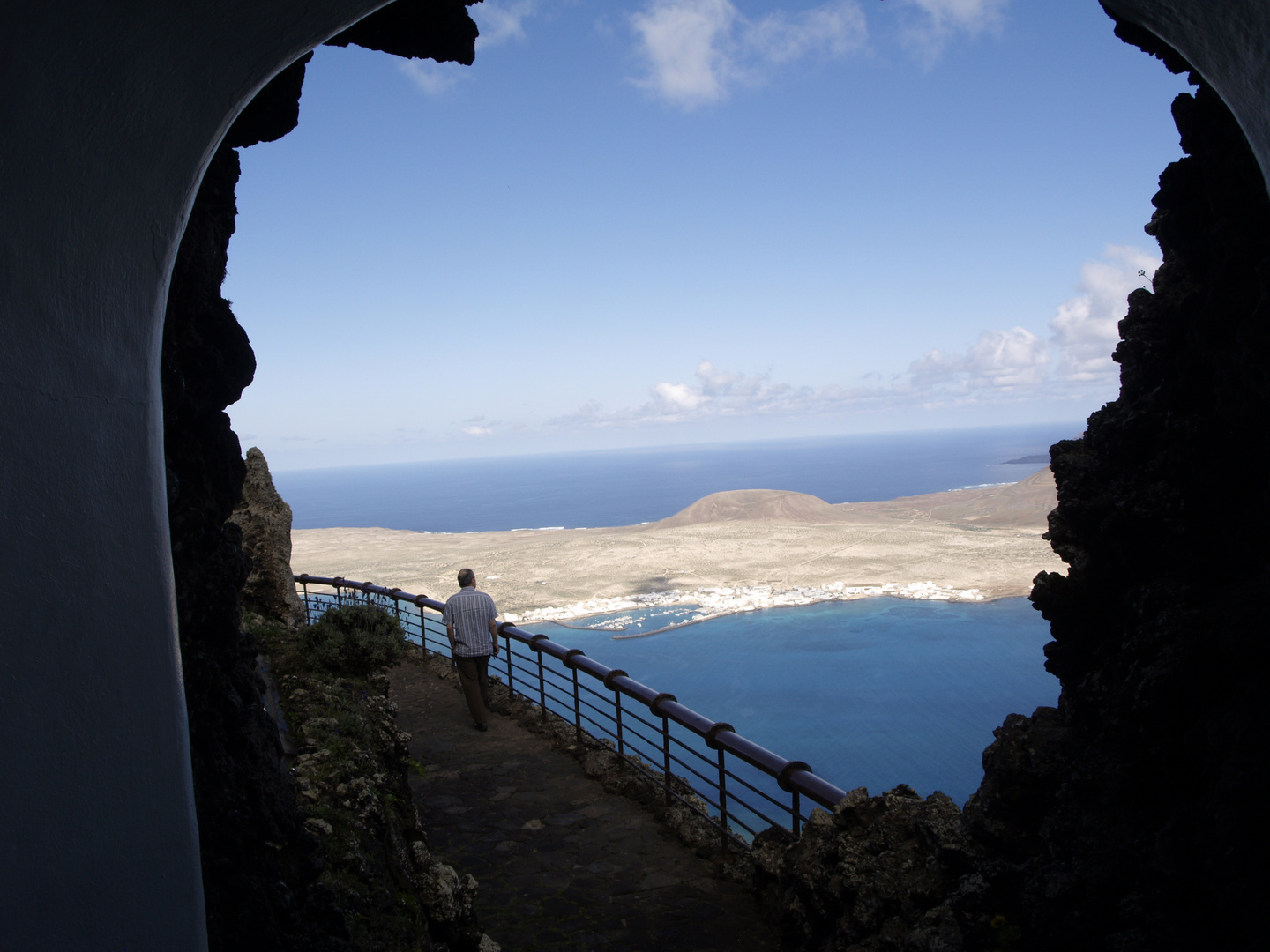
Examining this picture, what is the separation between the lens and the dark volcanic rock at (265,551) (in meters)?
7.77

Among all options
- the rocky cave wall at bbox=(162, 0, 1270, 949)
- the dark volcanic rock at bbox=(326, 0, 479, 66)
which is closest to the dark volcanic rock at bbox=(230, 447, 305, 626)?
the rocky cave wall at bbox=(162, 0, 1270, 949)

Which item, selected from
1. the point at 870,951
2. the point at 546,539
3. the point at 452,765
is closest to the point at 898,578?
the point at 546,539

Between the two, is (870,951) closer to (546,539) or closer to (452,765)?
(452,765)

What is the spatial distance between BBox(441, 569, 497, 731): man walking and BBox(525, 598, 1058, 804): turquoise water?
32.0 ft

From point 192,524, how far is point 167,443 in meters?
0.29

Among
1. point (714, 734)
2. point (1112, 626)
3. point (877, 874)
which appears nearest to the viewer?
point (1112, 626)

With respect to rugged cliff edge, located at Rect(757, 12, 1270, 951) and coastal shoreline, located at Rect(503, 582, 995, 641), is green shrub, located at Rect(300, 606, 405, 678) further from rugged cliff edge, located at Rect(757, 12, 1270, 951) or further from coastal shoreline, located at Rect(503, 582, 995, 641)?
coastal shoreline, located at Rect(503, 582, 995, 641)

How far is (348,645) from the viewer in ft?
19.3

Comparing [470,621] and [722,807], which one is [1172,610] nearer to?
[722,807]

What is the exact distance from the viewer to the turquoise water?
63.0 feet

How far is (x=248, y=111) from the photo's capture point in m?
2.91

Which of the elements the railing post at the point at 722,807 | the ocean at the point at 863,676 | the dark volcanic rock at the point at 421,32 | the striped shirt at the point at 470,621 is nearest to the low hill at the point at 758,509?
the ocean at the point at 863,676

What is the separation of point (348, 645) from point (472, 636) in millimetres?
2054

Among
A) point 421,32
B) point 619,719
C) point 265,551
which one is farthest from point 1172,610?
point 265,551
